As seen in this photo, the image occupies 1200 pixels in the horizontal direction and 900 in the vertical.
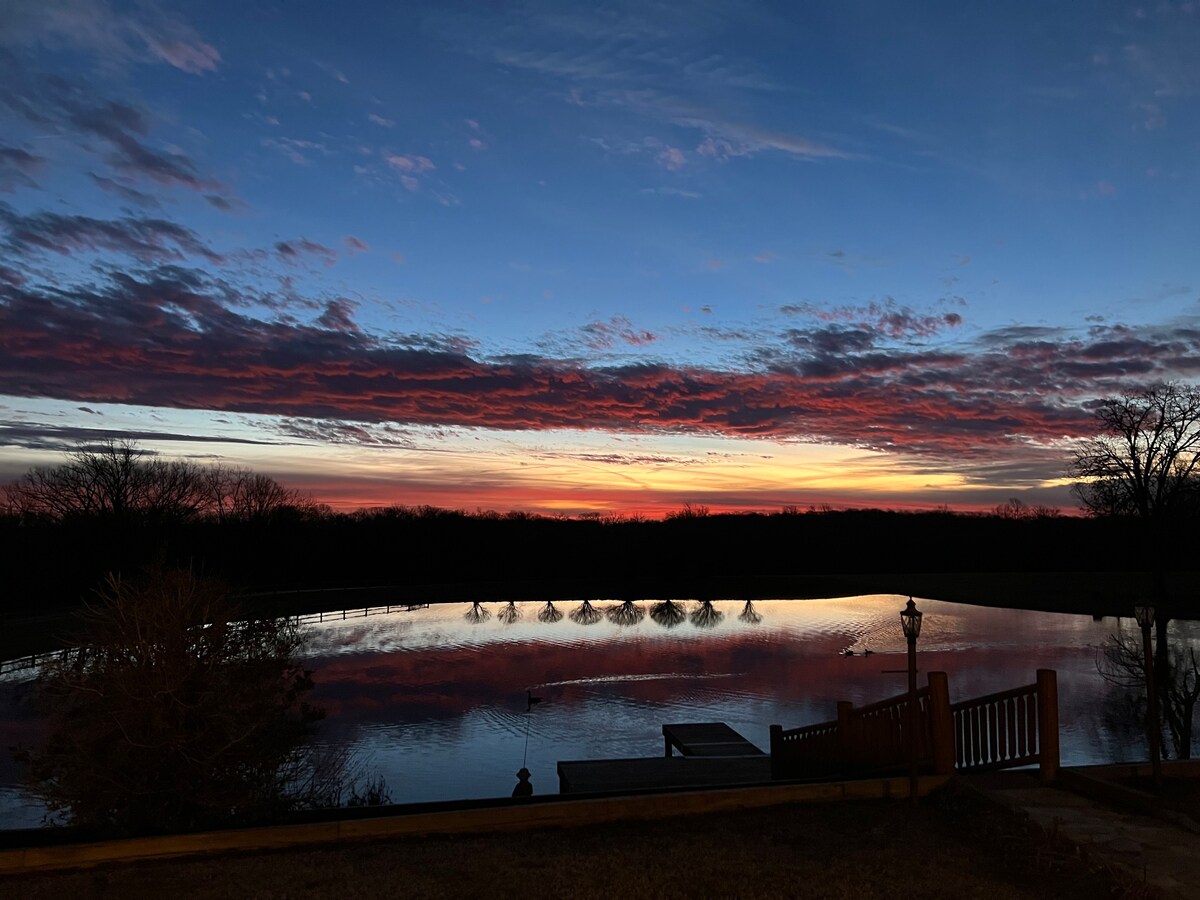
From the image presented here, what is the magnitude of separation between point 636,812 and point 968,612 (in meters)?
50.4

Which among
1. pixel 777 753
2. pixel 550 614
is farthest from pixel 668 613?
pixel 777 753

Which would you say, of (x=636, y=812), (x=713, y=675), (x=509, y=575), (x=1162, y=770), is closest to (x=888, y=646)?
(x=713, y=675)

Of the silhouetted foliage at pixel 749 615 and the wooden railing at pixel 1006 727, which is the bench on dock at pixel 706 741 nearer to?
the wooden railing at pixel 1006 727

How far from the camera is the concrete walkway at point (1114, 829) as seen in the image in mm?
6609

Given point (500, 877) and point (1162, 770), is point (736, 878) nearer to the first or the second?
point (500, 877)

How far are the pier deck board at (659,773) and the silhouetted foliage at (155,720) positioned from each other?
5.18m

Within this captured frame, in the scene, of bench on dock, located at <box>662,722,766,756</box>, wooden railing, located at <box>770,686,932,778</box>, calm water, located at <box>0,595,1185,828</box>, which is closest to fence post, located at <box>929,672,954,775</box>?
wooden railing, located at <box>770,686,932,778</box>

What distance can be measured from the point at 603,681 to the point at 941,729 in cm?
2115

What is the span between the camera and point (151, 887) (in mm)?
7016

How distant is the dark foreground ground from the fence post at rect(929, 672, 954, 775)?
0.99 meters

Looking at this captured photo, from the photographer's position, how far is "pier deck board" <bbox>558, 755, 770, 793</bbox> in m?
13.7

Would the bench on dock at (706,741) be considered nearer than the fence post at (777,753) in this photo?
No

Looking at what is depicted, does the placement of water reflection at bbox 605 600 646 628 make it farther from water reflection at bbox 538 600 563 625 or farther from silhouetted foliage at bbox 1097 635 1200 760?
silhouetted foliage at bbox 1097 635 1200 760

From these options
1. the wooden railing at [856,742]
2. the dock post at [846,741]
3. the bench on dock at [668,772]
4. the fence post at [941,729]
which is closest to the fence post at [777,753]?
the wooden railing at [856,742]
